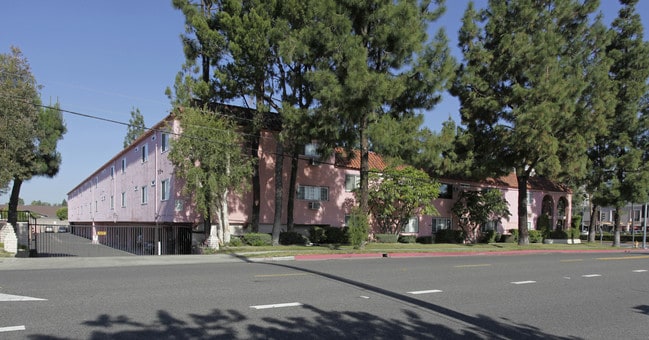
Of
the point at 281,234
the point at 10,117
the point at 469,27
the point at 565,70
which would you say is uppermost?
the point at 469,27

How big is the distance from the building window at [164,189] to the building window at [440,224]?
19.7m

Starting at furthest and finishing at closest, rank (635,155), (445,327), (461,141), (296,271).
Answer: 1. (635,155)
2. (461,141)
3. (296,271)
4. (445,327)

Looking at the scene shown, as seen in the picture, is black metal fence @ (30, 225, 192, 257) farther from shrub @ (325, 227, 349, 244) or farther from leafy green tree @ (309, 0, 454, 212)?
leafy green tree @ (309, 0, 454, 212)

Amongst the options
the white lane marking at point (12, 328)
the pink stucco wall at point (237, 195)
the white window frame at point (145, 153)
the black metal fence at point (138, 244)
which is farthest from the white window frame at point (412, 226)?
the white lane marking at point (12, 328)

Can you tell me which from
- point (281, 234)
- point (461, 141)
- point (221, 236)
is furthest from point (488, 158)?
point (221, 236)

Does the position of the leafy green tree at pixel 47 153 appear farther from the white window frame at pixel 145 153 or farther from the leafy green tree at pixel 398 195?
the leafy green tree at pixel 398 195

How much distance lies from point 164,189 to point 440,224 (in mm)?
20719

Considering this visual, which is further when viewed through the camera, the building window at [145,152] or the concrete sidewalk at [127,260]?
the building window at [145,152]

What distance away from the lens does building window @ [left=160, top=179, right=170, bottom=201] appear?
3008cm

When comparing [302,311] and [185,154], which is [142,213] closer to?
[185,154]

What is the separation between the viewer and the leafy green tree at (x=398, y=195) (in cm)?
3117

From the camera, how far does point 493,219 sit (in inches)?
1506

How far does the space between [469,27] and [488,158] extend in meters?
8.54

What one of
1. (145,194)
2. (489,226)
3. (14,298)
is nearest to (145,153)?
(145,194)
